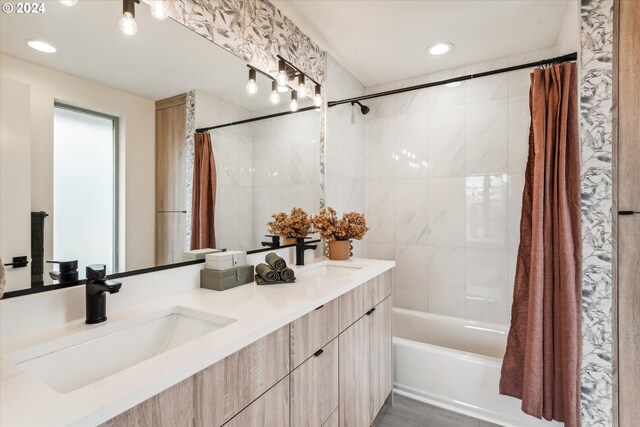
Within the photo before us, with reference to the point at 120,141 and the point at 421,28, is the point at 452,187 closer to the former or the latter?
the point at 421,28

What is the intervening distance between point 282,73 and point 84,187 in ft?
4.29

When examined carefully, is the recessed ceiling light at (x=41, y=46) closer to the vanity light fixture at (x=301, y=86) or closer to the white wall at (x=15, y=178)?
the white wall at (x=15, y=178)

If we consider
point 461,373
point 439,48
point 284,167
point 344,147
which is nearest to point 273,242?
point 284,167

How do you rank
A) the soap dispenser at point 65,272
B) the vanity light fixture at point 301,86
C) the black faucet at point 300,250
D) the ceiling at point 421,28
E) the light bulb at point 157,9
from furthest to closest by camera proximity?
the vanity light fixture at point 301,86 < the black faucet at point 300,250 < the ceiling at point 421,28 < the light bulb at point 157,9 < the soap dispenser at point 65,272

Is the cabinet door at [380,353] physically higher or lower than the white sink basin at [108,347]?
lower

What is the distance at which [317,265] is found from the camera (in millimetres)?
1932

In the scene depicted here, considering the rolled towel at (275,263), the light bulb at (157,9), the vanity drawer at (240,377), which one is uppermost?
the light bulb at (157,9)

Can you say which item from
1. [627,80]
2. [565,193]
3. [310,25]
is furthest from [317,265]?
[627,80]

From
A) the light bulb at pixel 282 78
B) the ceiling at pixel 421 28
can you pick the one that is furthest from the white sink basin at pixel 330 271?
the ceiling at pixel 421 28

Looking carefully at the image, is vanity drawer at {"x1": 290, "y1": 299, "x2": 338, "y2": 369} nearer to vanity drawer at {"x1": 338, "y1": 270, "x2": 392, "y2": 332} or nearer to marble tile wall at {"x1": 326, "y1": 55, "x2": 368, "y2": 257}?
vanity drawer at {"x1": 338, "y1": 270, "x2": 392, "y2": 332}

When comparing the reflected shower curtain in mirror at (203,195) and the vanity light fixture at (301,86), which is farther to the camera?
the vanity light fixture at (301,86)

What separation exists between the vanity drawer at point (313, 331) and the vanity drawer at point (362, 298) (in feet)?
0.26

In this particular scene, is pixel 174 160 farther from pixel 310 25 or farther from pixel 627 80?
pixel 627 80

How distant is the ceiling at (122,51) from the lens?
0.92 metres
